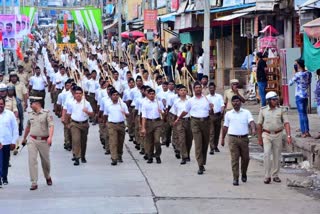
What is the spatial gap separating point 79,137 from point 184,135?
7.19ft

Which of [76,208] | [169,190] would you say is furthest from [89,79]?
[76,208]

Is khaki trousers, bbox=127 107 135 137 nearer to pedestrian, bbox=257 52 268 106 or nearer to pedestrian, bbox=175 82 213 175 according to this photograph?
pedestrian, bbox=257 52 268 106

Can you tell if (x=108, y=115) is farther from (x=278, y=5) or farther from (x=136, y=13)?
(x=136, y=13)

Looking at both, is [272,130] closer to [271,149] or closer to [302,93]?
[271,149]

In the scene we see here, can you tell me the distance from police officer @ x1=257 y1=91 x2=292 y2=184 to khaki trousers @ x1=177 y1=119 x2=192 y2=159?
9.52ft

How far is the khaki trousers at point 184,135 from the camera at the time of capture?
1709 cm

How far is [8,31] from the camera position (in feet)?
122

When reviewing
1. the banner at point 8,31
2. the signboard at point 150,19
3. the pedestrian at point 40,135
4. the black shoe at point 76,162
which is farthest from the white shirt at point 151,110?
the banner at point 8,31

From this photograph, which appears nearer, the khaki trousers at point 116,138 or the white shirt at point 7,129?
the white shirt at point 7,129

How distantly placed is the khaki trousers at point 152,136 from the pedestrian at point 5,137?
372 centimetres

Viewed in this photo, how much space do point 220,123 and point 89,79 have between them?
716 centimetres

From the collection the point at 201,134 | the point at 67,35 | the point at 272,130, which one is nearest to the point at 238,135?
the point at 272,130

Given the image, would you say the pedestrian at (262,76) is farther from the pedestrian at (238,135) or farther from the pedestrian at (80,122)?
the pedestrian at (238,135)

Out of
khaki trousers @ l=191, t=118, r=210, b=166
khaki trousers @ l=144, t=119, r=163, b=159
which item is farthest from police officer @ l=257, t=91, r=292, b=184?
khaki trousers @ l=144, t=119, r=163, b=159
